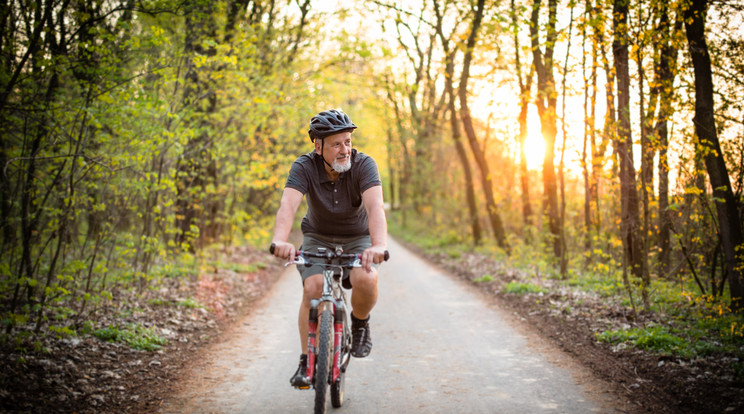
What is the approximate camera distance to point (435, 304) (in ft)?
30.8

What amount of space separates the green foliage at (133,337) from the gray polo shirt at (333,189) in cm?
293

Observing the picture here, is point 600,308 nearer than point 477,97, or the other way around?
point 600,308

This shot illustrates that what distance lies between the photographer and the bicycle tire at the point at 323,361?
3791mm

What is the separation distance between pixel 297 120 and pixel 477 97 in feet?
Answer: 26.3

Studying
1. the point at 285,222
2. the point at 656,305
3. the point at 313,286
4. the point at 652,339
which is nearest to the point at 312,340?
the point at 313,286

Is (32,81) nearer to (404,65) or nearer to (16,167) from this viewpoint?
(16,167)

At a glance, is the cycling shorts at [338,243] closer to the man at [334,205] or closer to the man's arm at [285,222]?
the man at [334,205]

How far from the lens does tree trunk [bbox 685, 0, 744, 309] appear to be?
645 cm

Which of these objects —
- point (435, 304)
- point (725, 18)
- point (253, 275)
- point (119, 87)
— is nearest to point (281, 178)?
point (253, 275)

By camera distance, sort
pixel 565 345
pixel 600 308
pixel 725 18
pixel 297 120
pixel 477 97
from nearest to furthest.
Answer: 1. pixel 565 345
2. pixel 725 18
3. pixel 600 308
4. pixel 297 120
5. pixel 477 97

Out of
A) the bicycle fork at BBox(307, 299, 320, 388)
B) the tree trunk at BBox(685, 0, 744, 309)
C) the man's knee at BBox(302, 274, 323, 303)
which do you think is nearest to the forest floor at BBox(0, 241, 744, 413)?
the tree trunk at BBox(685, 0, 744, 309)

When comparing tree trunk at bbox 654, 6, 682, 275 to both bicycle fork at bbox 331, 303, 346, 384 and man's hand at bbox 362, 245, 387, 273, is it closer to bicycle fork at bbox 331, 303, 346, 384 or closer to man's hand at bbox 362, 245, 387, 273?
man's hand at bbox 362, 245, 387, 273

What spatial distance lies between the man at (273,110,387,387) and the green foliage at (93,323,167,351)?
2.61m

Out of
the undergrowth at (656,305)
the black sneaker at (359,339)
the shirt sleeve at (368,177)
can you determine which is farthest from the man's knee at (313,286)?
the undergrowth at (656,305)
